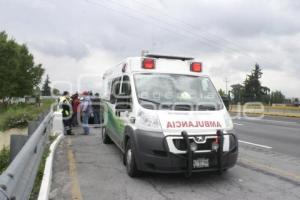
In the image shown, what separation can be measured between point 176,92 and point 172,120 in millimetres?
1090

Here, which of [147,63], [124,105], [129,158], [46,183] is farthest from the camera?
[147,63]

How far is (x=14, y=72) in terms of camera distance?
170ft

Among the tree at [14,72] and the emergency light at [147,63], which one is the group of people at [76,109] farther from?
the tree at [14,72]

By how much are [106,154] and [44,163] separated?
7.86 ft

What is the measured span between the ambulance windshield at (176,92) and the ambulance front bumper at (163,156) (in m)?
0.70

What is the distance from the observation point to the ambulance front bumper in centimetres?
634

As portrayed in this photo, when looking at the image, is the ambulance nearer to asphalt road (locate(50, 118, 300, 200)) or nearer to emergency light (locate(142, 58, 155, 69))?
emergency light (locate(142, 58, 155, 69))

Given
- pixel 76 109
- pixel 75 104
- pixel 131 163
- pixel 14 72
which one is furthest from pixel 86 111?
pixel 14 72

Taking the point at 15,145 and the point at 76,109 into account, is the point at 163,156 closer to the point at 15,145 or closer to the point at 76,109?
the point at 15,145

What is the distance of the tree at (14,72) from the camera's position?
50562mm

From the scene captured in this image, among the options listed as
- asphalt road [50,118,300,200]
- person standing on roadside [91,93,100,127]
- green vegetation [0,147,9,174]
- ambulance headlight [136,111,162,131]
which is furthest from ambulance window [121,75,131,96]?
person standing on roadside [91,93,100,127]

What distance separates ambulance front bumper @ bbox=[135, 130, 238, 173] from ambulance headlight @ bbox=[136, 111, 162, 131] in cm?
9

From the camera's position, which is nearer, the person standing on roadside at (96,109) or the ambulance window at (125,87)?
the ambulance window at (125,87)

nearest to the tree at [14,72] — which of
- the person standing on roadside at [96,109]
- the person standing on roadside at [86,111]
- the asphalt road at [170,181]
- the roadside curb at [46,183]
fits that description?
the person standing on roadside at [96,109]
